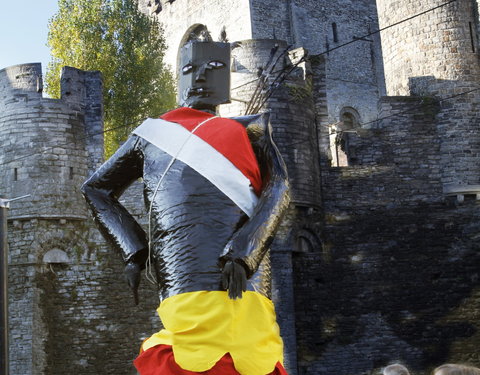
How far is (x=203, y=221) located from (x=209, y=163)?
0.29m

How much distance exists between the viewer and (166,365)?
12.1 ft

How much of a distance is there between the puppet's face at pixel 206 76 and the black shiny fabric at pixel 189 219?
235 mm

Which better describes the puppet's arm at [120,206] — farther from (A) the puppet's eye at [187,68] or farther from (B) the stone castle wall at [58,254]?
(B) the stone castle wall at [58,254]

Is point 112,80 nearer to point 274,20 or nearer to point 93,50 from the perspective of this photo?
point 93,50

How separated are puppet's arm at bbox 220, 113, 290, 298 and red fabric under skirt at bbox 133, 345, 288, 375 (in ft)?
0.93

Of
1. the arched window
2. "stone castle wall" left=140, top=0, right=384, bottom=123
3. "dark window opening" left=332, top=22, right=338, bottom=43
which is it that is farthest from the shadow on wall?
"dark window opening" left=332, top=22, right=338, bottom=43

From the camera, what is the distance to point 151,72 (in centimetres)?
3014

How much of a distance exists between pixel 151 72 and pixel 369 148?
467 inches

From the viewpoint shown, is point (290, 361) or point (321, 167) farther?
point (321, 167)

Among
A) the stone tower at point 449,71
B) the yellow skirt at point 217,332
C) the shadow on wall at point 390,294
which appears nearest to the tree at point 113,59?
the stone tower at point 449,71

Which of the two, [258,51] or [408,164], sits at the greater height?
[258,51]

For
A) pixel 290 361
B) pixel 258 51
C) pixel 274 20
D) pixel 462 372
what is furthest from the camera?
pixel 274 20

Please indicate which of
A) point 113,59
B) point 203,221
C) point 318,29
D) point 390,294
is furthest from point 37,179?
point 318,29

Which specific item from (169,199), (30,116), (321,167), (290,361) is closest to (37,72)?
(30,116)
